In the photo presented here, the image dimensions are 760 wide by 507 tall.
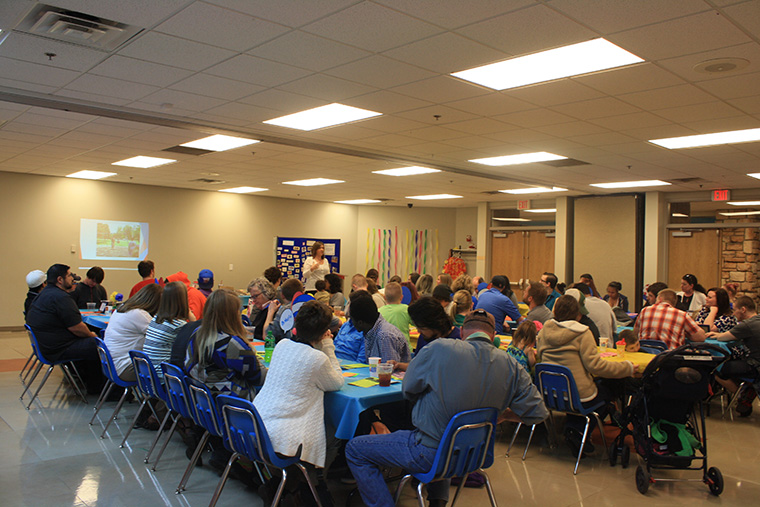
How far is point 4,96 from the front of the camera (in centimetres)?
569

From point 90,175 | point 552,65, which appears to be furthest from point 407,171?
point 90,175

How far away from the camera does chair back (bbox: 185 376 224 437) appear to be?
367cm

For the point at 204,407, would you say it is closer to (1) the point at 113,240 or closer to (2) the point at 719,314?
(2) the point at 719,314

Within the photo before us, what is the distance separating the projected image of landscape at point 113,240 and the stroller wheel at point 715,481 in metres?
11.9

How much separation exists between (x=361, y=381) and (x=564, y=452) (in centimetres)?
231

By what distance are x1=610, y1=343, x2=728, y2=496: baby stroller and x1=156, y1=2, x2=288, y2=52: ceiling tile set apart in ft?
11.8

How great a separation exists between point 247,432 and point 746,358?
5496 mm

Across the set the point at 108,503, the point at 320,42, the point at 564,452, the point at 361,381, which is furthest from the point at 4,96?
the point at 564,452

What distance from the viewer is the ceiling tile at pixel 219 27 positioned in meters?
3.63

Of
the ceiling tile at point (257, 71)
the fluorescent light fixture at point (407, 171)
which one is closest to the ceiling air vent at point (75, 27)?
the ceiling tile at point (257, 71)

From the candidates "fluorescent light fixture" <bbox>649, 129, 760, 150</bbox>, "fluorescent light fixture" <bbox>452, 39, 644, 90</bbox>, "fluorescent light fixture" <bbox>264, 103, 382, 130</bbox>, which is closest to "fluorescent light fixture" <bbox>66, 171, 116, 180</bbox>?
"fluorescent light fixture" <bbox>264, 103, 382, 130</bbox>

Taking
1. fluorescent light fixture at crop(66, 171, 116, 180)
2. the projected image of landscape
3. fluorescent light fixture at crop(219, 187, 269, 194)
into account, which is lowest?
the projected image of landscape

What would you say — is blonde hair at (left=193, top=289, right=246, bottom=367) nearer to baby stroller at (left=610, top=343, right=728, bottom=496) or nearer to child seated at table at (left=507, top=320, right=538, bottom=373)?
child seated at table at (left=507, top=320, right=538, bottom=373)

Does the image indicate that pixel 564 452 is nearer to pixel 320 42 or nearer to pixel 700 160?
pixel 320 42
